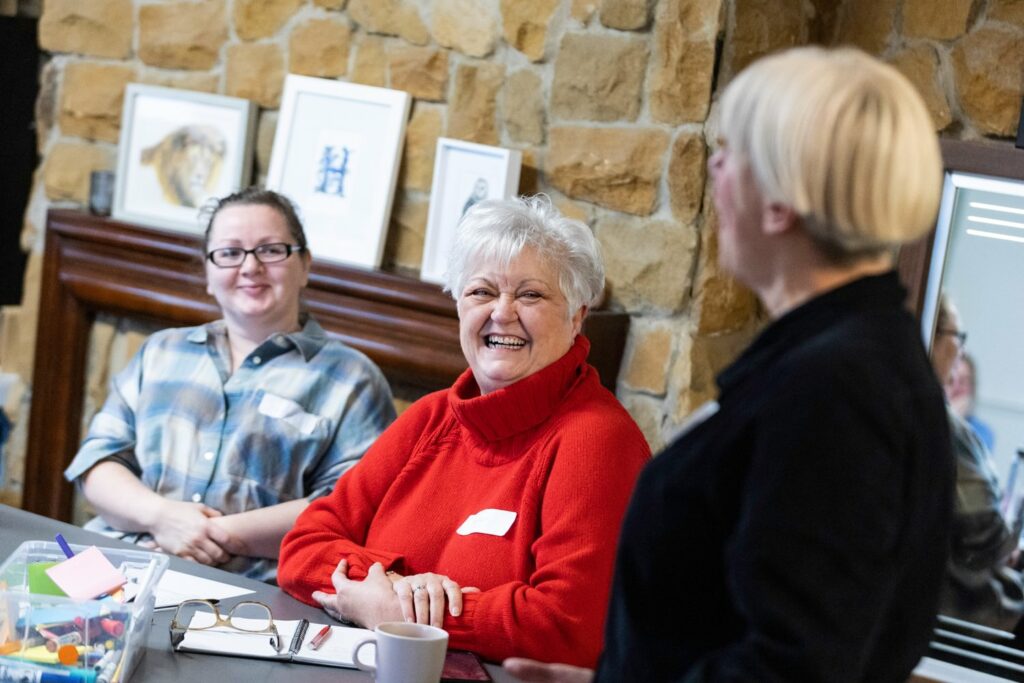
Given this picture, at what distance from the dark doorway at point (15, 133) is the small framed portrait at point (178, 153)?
452 millimetres

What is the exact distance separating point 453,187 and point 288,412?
0.78 metres

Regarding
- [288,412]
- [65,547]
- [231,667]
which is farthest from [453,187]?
[231,667]

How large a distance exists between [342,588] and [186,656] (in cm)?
28

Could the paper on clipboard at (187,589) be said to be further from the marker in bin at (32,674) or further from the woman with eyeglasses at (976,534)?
the woman with eyeglasses at (976,534)

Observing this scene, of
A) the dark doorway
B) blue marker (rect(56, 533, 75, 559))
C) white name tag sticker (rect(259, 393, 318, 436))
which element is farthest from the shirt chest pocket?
the dark doorway

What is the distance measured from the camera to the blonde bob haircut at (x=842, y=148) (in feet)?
3.05

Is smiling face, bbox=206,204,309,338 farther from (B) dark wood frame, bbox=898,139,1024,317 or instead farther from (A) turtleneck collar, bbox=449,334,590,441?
(B) dark wood frame, bbox=898,139,1024,317

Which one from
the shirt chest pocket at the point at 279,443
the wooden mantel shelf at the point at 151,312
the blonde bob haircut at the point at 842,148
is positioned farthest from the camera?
the wooden mantel shelf at the point at 151,312

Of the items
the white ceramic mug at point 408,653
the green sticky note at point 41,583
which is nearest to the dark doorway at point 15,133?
the green sticky note at point 41,583

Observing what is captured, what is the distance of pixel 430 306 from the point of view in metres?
2.93

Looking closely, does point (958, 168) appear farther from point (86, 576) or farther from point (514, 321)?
point (86, 576)

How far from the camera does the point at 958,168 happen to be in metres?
2.68

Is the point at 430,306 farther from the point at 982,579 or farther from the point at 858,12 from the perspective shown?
the point at 982,579

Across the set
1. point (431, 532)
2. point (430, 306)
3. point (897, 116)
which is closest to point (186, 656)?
point (431, 532)
